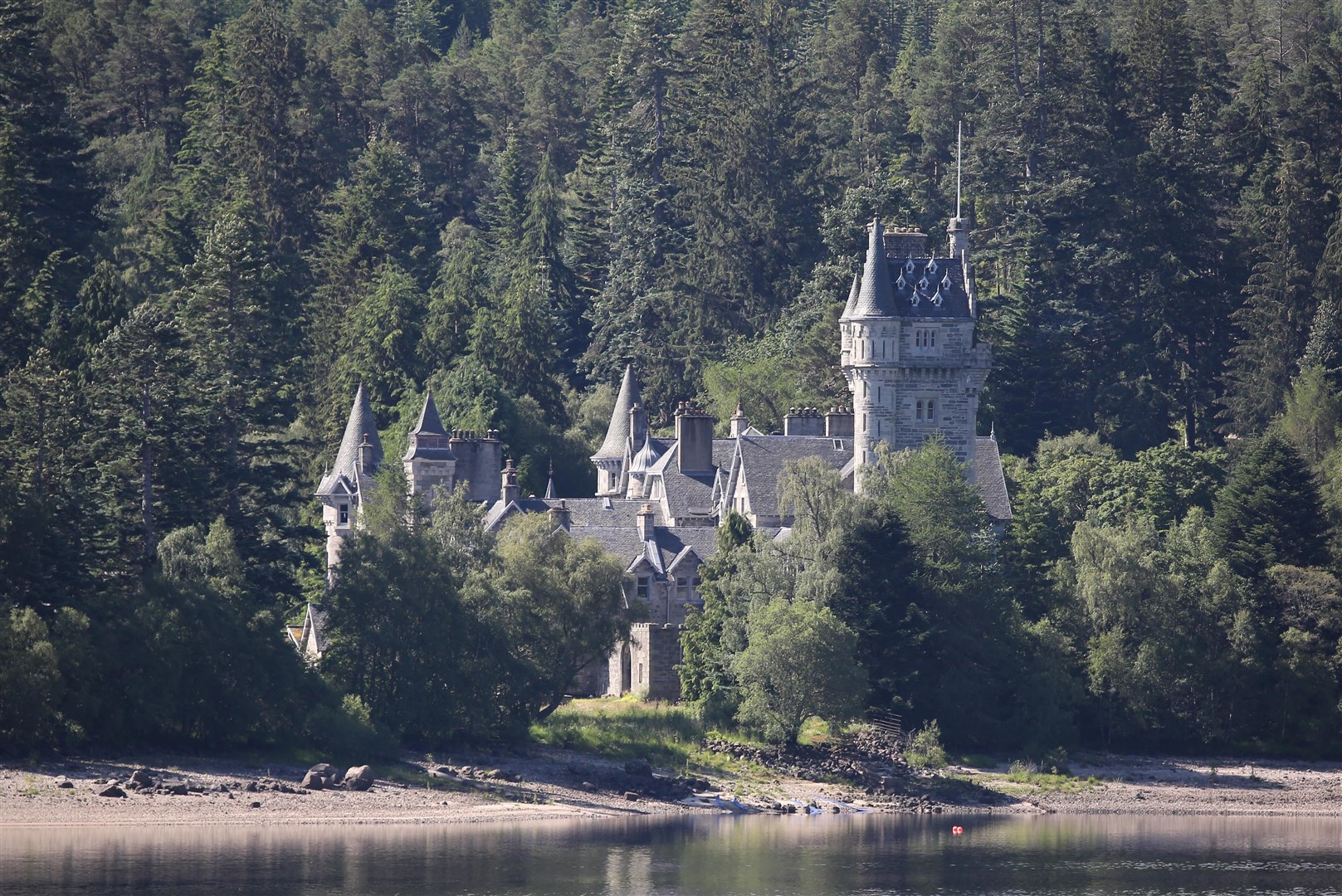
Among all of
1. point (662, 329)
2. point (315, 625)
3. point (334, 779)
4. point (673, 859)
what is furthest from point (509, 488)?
point (673, 859)

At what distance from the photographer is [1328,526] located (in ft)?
269

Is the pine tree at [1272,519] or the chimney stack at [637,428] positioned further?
the chimney stack at [637,428]

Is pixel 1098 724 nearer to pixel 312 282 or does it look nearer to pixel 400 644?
pixel 400 644

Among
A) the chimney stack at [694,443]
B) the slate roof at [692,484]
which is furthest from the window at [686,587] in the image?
the chimney stack at [694,443]

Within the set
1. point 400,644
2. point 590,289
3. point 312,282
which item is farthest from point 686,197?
point 400,644

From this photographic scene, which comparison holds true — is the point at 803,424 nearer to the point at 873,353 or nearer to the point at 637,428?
the point at 873,353

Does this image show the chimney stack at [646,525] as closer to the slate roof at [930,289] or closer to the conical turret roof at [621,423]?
the slate roof at [930,289]

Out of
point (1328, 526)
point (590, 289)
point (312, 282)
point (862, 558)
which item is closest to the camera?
point (862, 558)

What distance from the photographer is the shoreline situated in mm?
59750

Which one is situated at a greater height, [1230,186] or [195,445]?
[1230,186]

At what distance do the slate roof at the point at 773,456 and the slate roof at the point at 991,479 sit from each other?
4.99m

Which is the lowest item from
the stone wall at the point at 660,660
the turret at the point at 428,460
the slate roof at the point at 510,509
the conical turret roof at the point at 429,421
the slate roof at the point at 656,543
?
the stone wall at the point at 660,660

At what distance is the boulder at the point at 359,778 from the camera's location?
211ft

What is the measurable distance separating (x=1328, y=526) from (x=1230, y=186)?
116 feet
